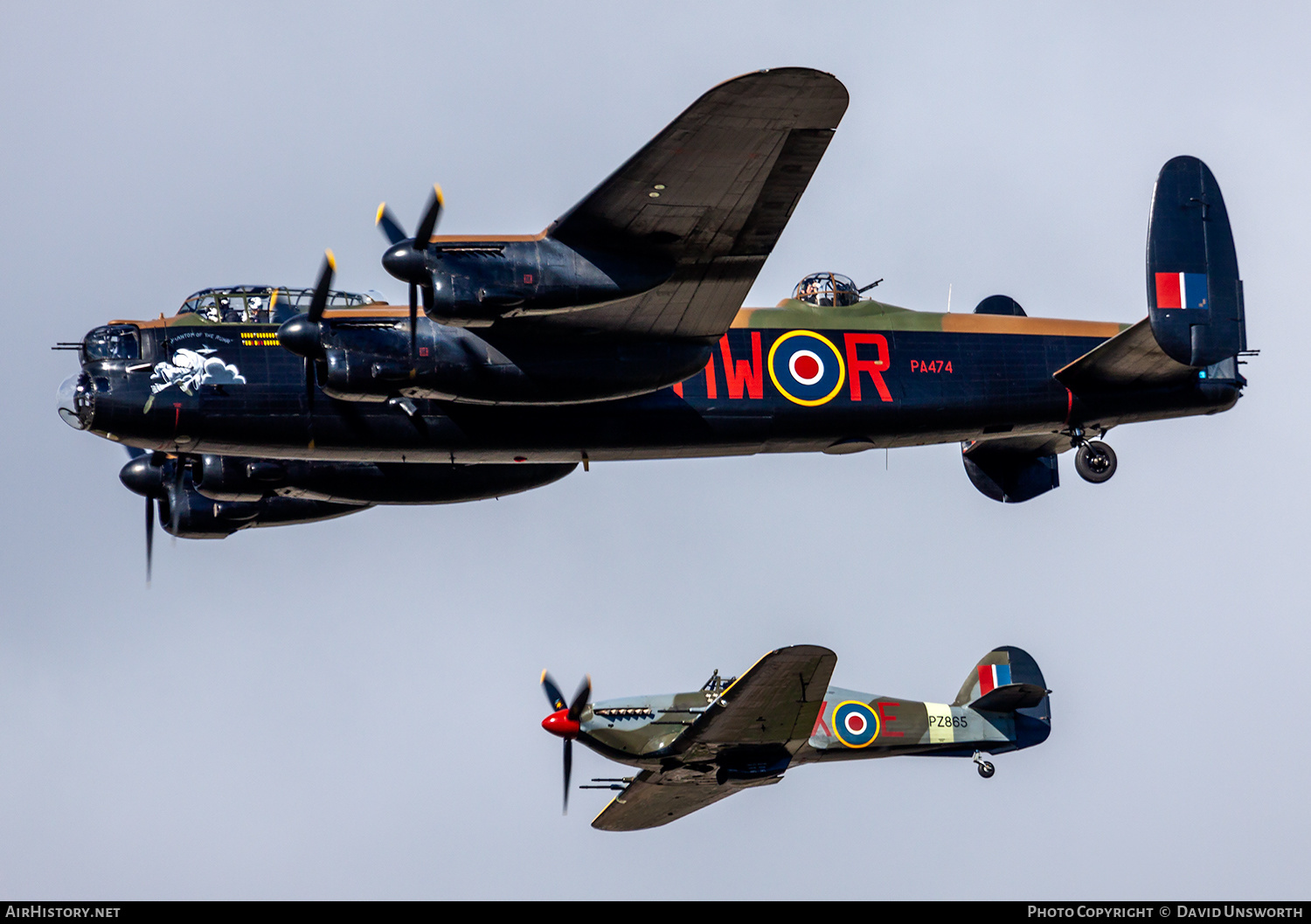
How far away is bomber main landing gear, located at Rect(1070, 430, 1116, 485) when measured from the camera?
2766cm

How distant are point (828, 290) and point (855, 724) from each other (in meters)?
11.2

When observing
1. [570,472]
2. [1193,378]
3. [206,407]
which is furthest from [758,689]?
[206,407]

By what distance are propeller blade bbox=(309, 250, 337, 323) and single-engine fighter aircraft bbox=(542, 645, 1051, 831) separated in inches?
387

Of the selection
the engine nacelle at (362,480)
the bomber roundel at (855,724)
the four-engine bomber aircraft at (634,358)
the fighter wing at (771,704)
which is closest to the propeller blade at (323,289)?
the four-engine bomber aircraft at (634,358)

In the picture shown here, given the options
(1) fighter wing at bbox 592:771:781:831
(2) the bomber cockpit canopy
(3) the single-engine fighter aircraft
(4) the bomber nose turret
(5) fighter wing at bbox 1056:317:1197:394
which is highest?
(2) the bomber cockpit canopy

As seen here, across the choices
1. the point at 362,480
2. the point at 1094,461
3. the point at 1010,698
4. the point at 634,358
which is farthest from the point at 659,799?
the point at 634,358

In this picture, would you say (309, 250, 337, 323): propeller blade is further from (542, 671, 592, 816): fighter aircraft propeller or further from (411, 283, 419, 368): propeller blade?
(542, 671, 592, 816): fighter aircraft propeller

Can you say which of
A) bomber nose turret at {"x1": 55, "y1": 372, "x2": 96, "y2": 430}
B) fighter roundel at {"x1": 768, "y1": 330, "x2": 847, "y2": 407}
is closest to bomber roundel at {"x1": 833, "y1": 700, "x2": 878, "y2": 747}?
fighter roundel at {"x1": 768, "y1": 330, "x2": 847, "y2": 407}

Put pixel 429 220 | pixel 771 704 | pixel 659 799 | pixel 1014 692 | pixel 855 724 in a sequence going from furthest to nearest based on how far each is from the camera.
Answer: pixel 1014 692, pixel 659 799, pixel 855 724, pixel 771 704, pixel 429 220

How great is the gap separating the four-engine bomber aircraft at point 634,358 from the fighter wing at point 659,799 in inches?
316

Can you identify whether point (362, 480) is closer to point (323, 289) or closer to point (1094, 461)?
point (323, 289)

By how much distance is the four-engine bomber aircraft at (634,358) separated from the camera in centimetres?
2142

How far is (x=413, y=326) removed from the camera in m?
22.3
